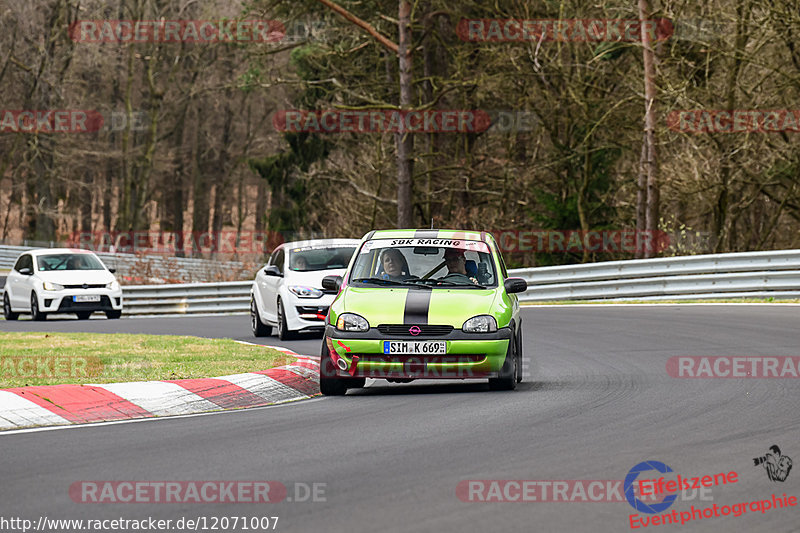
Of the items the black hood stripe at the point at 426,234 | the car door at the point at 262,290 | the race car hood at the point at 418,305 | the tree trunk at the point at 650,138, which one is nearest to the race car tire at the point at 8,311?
the car door at the point at 262,290

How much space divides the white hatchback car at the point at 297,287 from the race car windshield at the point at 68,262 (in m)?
9.06

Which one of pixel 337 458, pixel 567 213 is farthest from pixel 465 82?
pixel 337 458

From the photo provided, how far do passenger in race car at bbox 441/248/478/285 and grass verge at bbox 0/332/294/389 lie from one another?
7.23 feet

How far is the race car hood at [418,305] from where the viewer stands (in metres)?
11.5

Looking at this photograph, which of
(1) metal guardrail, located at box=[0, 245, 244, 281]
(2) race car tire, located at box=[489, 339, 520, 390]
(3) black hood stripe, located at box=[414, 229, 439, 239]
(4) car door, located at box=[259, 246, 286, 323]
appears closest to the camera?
(2) race car tire, located at box=[489, 339, 520, 390]

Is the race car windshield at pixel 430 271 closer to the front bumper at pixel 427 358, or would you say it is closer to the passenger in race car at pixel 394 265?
the passenger in race car at pixel 394 265

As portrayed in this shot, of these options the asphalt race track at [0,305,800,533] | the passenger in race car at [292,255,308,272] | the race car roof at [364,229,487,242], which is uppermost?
the race car roof at [364,229,487,242]

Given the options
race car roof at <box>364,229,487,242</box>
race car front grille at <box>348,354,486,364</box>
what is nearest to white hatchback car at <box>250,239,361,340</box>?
race car roof at <box>364,229,487,242</box>

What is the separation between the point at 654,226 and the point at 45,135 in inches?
1395

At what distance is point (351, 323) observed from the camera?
11.6 m

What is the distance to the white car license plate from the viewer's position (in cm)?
1138

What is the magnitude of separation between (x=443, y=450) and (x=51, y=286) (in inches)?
828

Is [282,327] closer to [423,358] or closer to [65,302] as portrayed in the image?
[423,358]

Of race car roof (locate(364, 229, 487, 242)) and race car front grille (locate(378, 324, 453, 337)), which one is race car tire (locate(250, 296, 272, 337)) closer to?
race car roof (locate(364, 229, 487, 242))
